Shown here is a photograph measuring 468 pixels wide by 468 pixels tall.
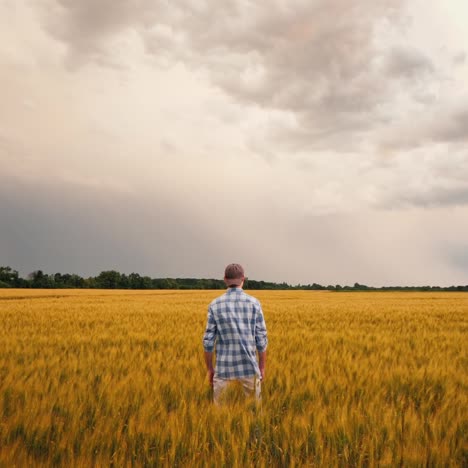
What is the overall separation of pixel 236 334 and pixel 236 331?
29mm

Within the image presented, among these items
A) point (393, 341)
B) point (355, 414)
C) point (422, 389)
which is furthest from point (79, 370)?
point (393, 341)

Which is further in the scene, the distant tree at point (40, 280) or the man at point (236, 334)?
the distant tree at point (40, 280)

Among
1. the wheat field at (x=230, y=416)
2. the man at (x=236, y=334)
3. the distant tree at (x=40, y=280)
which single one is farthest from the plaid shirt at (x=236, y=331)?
the distant tree at (x=40, y=280)

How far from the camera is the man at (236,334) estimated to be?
355 cm

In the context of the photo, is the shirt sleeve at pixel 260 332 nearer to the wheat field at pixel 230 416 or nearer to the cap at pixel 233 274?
the cap at pixel 233 274

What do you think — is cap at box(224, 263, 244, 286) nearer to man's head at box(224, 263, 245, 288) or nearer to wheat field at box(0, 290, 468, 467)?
man's head at box(224, 263, 245, 288)

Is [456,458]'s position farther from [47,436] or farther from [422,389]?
[47,436]

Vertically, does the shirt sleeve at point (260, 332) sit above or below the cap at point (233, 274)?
below

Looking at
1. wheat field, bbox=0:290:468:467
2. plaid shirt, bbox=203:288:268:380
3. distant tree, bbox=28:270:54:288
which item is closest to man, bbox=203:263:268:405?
plaid shirt, bbox=203:288:268:380

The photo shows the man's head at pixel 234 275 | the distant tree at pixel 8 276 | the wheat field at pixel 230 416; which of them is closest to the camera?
the wheat field at pixel 230 416

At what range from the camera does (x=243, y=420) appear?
9.64 feet

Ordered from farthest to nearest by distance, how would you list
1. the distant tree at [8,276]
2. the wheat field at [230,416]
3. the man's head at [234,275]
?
the distant tree at [8,276]
the man's head at [234,275]
the wheat field at [230,416]

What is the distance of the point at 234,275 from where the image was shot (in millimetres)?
3553

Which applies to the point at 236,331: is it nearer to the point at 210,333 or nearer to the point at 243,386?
the point at 210,333
